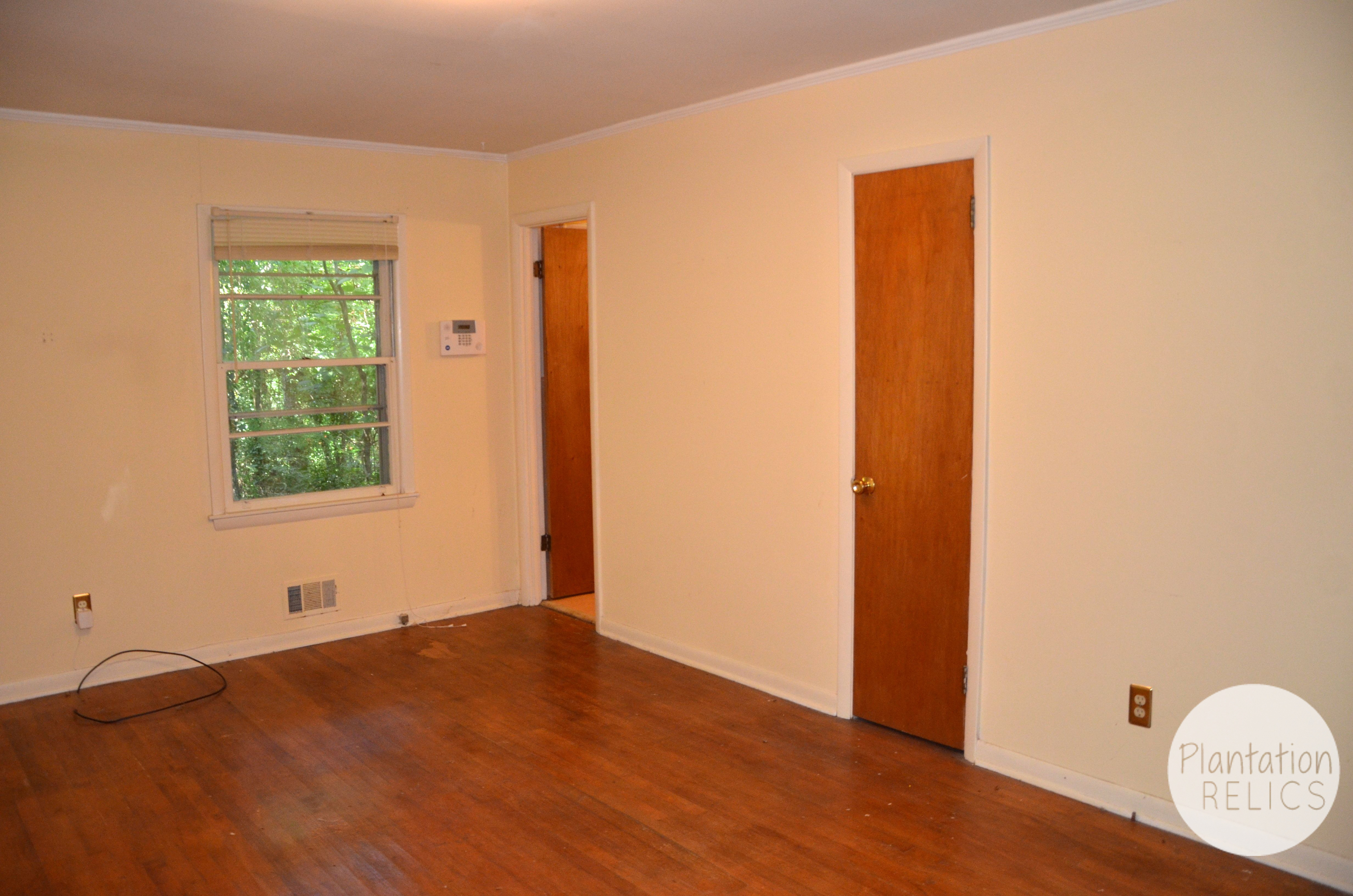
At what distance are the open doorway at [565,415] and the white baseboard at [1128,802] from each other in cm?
260

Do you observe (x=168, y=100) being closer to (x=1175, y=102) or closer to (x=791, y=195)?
(x=791, y=195)

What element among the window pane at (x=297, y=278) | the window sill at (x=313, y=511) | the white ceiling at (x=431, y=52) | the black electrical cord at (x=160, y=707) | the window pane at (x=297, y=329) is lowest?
the black electrical cord at (x=160, y=707)

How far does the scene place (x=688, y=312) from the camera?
4430 millimetres

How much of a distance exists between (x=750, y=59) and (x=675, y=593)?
239 centimetres

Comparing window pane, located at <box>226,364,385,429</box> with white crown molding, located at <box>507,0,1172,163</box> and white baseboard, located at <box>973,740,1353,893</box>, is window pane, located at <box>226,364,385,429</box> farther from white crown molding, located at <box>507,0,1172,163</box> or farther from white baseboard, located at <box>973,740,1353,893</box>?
white baseboard, located at <box>973,740,1353,893</box>

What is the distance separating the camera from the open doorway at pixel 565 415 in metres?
5.49

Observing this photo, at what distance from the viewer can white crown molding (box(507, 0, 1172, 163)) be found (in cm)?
291

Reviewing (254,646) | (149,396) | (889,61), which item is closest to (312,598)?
(254,646)

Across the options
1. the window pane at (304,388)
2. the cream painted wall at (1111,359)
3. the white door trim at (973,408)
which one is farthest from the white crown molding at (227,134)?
the white door trim at (973,408)

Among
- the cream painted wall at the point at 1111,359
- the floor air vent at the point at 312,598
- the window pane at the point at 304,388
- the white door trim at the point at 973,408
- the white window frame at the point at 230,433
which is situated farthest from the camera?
the floor air vent at the point at 312,598

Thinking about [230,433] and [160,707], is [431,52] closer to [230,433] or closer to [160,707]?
[230,433]

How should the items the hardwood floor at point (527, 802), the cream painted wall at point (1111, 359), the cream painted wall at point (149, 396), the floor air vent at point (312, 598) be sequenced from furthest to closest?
the floor air vent at point (312, 598), the cream painted wall at point (149, 396), the hardwood floor at point (527, 802), the cream painted wall at point (1111, 359)

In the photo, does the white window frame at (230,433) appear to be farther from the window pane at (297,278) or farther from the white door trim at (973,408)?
the white door trim at (973,408)

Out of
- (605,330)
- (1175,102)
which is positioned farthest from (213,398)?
(1175,102)
